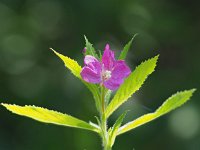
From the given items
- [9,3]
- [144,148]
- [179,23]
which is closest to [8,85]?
[9,3]

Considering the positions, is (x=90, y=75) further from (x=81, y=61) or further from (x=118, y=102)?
(x=81, y=61)

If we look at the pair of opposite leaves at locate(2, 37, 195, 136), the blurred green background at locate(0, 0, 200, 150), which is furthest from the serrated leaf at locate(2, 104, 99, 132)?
the blurred green background at locate(0, 0, 200, 150)

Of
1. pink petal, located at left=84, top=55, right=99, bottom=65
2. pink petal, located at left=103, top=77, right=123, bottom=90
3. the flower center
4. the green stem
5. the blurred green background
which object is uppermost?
the blurred green background

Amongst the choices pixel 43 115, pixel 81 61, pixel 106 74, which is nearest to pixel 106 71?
pixel 106 74

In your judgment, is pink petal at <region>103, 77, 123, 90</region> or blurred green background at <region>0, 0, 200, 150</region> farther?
blurred green background at <region>0, 0, 200, 150</region>

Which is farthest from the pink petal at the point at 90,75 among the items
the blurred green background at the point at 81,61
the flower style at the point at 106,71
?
the blurred green background at the point at 81,61

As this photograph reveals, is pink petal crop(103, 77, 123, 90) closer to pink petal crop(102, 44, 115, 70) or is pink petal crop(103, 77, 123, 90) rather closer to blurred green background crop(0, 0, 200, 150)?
pink petal crop(102, 44, 115, 70)
